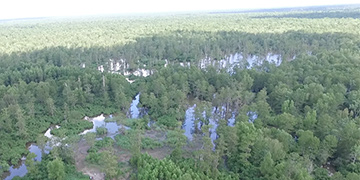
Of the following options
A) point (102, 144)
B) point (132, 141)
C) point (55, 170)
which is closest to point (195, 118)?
point (132, 141)

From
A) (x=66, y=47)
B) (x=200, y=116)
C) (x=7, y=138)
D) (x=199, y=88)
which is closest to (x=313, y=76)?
(x=199, y=88)

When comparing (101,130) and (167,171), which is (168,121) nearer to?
(101,130)

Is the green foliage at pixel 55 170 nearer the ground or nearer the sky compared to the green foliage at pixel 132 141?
nearer the sky

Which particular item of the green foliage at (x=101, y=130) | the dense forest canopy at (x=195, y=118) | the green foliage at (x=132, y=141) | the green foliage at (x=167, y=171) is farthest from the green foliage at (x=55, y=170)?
the green foliage at (x=101, y=130)

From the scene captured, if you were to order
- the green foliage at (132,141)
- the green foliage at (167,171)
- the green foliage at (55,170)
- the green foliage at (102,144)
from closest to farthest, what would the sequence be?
the green foliage at (167,171) < the green foliage at (55,170) < the green foliage at (102,144) < the green foliage at (132,141)

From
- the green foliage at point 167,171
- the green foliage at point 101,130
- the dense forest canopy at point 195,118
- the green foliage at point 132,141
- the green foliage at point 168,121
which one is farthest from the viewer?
the green foliage at point 168,121

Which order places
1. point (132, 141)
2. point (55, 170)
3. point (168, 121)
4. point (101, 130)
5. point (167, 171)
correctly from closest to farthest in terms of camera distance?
point (167, 171), point (55, 170), point (132, 141), point (101, 130), point (168, 121)

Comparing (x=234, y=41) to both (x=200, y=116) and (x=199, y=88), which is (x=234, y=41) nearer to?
(x=199, y=88)

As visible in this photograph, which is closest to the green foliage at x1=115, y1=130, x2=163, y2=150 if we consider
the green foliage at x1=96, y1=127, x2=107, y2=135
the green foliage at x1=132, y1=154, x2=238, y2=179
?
the green foliage at x1=96, y1=127, x2=107, y2=135

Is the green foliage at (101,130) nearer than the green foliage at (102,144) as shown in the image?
No

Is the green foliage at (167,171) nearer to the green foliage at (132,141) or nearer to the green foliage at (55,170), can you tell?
the green foliage at (132,141)

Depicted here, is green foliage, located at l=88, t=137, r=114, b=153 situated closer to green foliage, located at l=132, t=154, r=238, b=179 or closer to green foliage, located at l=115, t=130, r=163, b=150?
green foliage, located at l=115, t=130, r=163, b=150

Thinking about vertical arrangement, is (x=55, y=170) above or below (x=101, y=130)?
above
